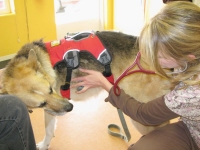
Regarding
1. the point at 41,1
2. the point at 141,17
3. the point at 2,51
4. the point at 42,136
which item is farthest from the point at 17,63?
the point at 141,17

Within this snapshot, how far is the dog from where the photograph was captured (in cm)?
133

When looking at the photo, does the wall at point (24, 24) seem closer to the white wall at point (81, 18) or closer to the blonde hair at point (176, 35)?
the white wall at point (81, 18)

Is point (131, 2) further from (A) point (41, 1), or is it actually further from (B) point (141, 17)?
(A) point (41, 1)

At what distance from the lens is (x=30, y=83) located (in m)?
1.31

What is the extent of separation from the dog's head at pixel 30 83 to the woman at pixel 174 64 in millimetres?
399

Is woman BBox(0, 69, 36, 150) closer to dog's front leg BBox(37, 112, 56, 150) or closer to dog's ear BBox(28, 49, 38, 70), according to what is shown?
dog's ear BBox(28, 49, 38, 70)

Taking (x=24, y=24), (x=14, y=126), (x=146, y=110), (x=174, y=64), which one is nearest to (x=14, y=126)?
(x=14, y=126)

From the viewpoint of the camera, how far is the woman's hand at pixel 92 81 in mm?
1396

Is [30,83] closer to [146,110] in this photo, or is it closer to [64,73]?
[64,73]

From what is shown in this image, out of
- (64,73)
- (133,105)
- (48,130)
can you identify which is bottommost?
(48,130)

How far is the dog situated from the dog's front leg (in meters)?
0.28

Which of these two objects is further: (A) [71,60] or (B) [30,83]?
(A) [71,60]

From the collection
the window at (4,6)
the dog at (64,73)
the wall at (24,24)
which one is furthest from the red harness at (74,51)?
the window at (4,6)

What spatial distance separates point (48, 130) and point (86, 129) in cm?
41
